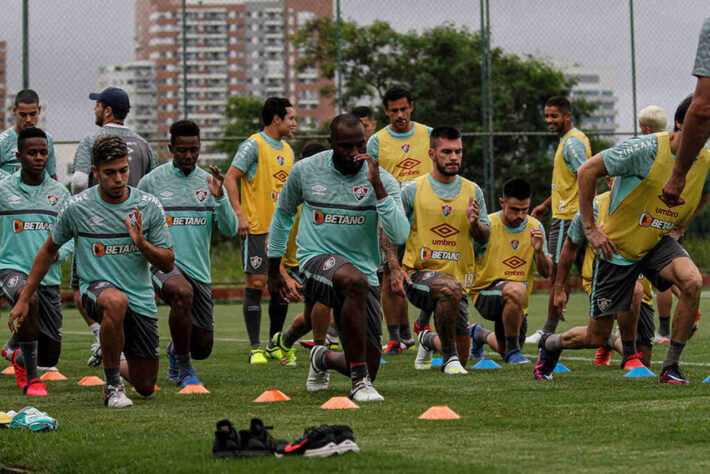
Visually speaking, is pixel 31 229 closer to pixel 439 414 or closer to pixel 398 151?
pixel 398 151

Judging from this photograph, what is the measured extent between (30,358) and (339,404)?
2.68 meters

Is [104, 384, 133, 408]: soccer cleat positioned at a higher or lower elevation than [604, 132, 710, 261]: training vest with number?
lower

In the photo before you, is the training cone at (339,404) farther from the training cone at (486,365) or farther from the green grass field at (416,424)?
the training cone at (486,365)

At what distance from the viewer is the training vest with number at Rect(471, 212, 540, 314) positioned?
9773 millimetres

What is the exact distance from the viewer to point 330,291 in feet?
22.3

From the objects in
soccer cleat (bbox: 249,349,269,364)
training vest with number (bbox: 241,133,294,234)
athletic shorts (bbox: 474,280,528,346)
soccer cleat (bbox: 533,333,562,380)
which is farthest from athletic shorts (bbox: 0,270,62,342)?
athletic shorts (bbox: 474,280,528,346)

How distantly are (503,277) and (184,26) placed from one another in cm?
1303

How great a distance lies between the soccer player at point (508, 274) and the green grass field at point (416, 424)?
0.68m

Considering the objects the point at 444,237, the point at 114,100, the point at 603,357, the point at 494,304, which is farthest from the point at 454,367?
the point at 114,100

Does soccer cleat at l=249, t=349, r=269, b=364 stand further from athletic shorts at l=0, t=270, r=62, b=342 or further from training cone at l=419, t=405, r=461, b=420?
training cone at l=419, t=405, r=461, b=420

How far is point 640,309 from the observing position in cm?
911

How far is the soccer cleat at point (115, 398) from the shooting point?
6809 mm

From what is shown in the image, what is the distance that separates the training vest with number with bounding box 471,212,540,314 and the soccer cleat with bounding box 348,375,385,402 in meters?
3.19

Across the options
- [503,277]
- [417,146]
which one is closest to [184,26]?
[417,146]
